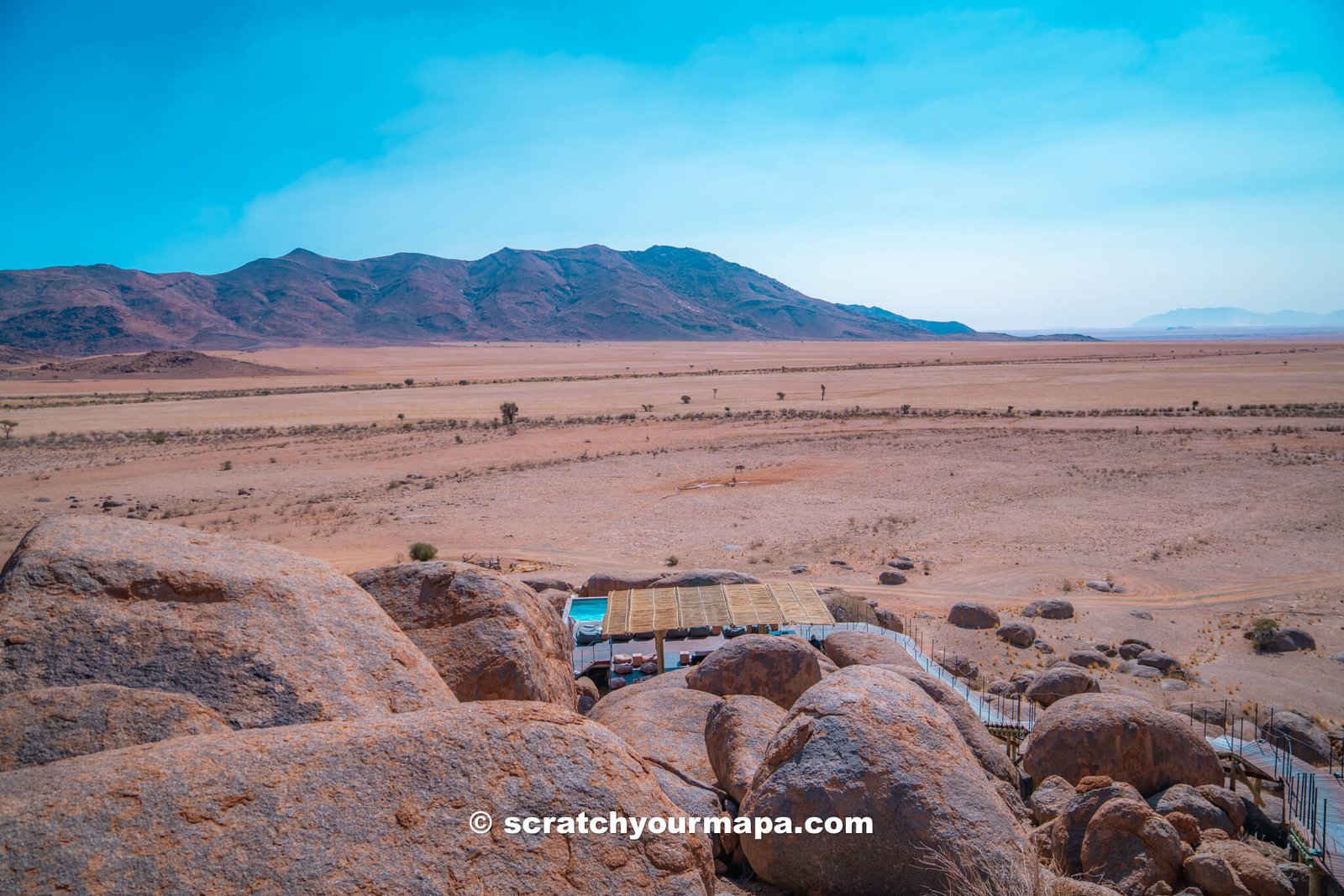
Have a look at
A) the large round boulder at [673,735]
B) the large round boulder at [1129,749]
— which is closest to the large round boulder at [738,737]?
the large round boulder at [673,735]

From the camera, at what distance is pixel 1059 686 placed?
39.8 ft

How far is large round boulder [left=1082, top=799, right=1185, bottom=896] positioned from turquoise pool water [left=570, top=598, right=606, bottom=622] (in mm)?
9104

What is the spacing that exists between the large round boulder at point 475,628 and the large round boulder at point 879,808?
2.01 m

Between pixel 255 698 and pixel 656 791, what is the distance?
7.25 feet

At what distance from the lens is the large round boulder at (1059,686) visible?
12.1m

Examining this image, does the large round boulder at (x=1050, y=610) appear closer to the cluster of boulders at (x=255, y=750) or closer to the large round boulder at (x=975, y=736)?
the large round boulder at (x=975, y=736)

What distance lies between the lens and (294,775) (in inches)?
131

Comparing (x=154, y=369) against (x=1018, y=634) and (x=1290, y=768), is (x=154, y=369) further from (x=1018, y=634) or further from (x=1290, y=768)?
(x=1290, y=768)

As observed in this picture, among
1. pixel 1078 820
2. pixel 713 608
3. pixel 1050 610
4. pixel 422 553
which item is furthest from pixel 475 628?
pixel 422 553

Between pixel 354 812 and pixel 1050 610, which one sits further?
pixel 1050 610

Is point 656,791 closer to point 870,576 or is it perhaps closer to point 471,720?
point 471,720

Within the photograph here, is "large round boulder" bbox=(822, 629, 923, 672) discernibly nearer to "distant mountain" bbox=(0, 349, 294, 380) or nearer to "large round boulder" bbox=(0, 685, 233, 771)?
"large round boulder" bbox=(0, 685, 233, 771)

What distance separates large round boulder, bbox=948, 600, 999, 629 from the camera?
16.3 meters

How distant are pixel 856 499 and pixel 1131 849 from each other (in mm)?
22164
